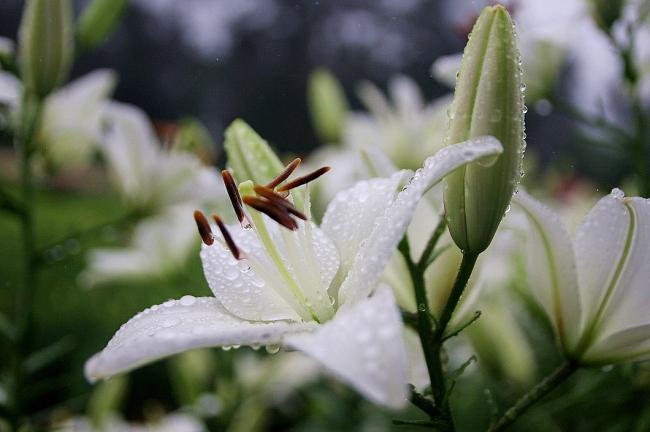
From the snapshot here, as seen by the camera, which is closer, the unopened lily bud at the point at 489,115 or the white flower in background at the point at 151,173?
the unopened lily bud at the point at 489,115

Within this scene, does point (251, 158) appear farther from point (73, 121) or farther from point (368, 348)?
point (73, 121)

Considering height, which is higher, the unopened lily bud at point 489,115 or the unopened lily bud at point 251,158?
the unopened lily bud at point 489,115

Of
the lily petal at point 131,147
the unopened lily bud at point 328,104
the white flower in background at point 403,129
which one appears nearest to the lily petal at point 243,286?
the lily petal at point 131,147

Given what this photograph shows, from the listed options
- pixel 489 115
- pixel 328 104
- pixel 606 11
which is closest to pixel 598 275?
pixel 489 115

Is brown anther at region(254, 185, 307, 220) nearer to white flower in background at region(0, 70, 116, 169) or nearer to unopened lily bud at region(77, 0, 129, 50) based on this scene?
unopened lily bud at region(77, 0, 129, 50)

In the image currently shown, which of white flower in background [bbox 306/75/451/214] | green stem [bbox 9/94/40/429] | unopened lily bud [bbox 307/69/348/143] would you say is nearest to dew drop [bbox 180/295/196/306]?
green stem [bbox 9/94/40/429]

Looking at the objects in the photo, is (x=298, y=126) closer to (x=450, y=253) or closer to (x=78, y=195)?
(x=78, y=195)

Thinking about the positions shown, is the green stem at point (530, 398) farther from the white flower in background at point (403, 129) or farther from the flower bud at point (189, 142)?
the white flower in background at point (403, 129)
